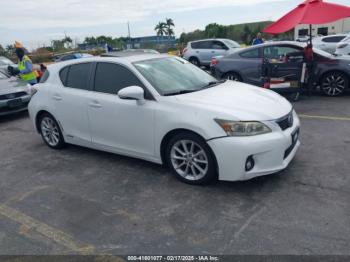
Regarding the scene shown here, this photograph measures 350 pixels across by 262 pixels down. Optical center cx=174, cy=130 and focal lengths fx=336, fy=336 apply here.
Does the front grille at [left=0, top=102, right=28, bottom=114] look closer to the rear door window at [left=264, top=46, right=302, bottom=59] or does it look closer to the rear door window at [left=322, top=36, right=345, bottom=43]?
the rear door window at [left=264, top=46, right=302, bottom=59]

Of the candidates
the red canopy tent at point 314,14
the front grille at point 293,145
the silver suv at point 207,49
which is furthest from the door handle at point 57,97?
→ the silver suv at point 207,49

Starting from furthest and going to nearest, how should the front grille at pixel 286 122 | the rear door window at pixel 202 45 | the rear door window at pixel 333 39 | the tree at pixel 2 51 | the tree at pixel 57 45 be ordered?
the tree at pixel 57 45 < the tree at pixel 2 51 < the rear door window at pixel 333 39 < the rear door window at pixel 202 45 < the front grille at pixel 286 122

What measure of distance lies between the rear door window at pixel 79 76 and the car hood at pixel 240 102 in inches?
64.3

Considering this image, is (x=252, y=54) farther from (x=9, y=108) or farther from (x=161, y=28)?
(x=161, y=28)

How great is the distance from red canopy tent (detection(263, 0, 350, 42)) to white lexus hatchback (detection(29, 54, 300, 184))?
353 cm

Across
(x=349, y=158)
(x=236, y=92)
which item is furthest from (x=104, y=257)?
(x=349, y=158)

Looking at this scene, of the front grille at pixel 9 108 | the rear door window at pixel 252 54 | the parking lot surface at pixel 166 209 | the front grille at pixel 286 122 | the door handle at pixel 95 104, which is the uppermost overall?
the rear door window at pixel 252 54

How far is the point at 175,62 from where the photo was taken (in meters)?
4.99

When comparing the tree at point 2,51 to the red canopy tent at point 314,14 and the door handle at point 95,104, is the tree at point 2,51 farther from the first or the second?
the door handle at point 95,104

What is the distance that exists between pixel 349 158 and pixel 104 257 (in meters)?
3.44

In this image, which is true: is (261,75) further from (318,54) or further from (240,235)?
(240,235)

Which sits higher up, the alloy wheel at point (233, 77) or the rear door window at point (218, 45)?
the rear door window at point (218, 45)

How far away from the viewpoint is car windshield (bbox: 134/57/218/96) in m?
4.27

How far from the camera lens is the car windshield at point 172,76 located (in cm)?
427
